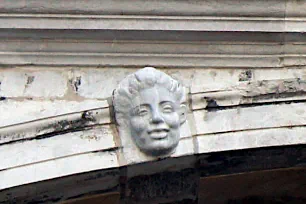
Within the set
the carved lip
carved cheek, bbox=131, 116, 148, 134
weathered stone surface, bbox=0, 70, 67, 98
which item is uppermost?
weathered stone surface, bbox=0, 70, 67, 98

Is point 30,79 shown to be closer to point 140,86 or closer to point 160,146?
point 140,86

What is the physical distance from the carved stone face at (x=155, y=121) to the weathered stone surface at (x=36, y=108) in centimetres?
13

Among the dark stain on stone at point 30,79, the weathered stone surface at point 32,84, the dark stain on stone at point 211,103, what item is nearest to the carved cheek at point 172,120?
the dark stain on stone at point 211,103

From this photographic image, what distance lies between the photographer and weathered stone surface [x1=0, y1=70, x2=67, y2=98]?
3.81 metres

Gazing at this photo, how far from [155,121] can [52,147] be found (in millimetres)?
349

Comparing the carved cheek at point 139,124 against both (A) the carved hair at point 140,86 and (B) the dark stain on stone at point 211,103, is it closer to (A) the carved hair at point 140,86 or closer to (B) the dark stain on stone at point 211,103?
(A) the carved hair at point 140,86

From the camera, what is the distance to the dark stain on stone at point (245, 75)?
3846mm

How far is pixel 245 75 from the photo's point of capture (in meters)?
3.86

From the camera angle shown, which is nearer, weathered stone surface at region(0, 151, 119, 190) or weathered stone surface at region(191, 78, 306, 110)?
weathered stone surface at region(0, 151, 119, 190)

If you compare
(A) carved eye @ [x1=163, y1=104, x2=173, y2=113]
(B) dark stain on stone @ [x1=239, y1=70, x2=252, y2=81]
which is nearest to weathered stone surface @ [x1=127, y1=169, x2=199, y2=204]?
(A) carved eye @ [x1=163, y1=104, x2=173, y2=113]

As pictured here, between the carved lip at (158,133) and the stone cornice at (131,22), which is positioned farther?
the stone cornice at (131,22)

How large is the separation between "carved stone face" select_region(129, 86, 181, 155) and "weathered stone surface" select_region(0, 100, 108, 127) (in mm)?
129

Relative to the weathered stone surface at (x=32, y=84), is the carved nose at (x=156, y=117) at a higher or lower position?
lower

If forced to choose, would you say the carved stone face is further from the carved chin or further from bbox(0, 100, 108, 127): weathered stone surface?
bbox(0, 100, 108, 127): weathered stone surface
